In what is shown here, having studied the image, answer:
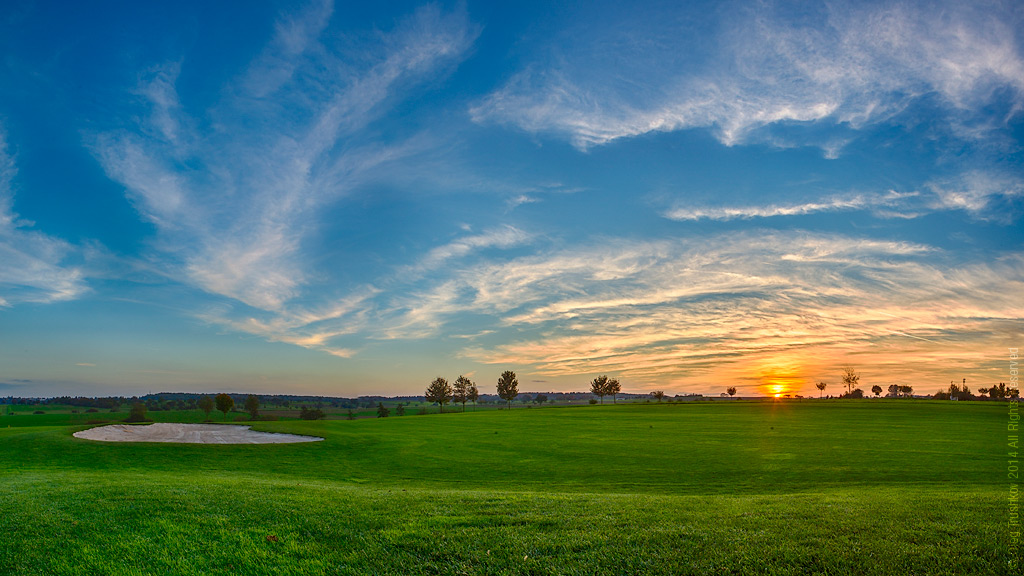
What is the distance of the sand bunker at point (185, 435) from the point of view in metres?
36.2

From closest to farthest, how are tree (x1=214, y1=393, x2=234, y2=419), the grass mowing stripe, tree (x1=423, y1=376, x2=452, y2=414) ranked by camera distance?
the grass mowing stripe < tree (x1=214, y1=393, x2=234, y2=419) < tree (x1=423, y1=376, x2=452, y2=414)

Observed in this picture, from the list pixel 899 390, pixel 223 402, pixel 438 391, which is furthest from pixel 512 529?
pixel 899 390

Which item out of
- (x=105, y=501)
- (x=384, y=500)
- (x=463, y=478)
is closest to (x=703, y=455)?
(x=463, y=478)

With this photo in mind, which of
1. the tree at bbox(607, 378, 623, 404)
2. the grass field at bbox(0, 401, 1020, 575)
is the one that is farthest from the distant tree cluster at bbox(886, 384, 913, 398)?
the grass field at bbox(0, 401, 1020, 575)

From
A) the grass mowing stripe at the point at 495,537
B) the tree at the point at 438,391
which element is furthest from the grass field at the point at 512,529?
the tree at the point at 438,391

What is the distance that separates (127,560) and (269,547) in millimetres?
2166

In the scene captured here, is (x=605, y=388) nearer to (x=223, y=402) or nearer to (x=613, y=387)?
(x=613, y=387)

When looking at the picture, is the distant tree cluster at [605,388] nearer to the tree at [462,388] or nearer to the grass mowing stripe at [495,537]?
the tree at [462,388]

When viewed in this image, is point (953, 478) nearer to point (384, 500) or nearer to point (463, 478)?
point (463, 478)

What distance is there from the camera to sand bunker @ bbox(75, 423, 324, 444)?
3616 centimetres

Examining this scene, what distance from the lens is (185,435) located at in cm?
3919

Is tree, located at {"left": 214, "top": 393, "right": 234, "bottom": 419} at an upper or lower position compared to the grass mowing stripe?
lower

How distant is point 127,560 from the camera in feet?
25.8

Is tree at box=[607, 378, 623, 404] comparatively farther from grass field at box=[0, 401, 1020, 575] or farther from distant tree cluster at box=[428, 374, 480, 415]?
grass field at box=[0, 401, 1020, 575]
